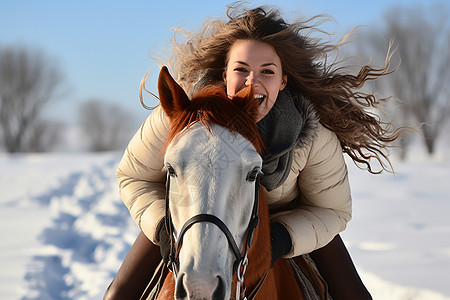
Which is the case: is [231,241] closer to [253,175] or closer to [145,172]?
[253,175]

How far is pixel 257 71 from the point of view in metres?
2.08

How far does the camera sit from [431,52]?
82.7 feet

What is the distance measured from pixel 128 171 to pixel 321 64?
122cm

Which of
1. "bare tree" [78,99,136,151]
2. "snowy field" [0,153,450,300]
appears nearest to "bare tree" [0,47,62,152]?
Result: "bare tree" [78,99,136,151]

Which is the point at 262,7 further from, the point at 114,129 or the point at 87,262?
the point at 114,129

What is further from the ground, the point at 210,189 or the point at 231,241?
the point at 210,189

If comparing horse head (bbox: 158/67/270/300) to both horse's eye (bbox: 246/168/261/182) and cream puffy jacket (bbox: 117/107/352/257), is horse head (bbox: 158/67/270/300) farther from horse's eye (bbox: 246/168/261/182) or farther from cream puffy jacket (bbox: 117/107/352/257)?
cream puffy jacket (bbox: 117/107/352/257)

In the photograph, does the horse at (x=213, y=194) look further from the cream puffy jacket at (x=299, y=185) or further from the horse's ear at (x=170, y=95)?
the cream puffy jacket at (x=299, y=185)

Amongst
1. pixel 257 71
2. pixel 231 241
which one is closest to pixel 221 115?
pixel 231 241

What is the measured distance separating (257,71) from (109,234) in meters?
5.62

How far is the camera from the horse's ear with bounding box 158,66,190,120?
5.51ft

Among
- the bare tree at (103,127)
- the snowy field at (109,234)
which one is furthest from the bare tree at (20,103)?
the snowy field at (109,234)

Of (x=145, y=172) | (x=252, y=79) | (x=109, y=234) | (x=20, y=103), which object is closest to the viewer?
(x=252, y=79)

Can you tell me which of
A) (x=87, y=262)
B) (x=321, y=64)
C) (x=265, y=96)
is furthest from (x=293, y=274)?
(x=87, y=262)
